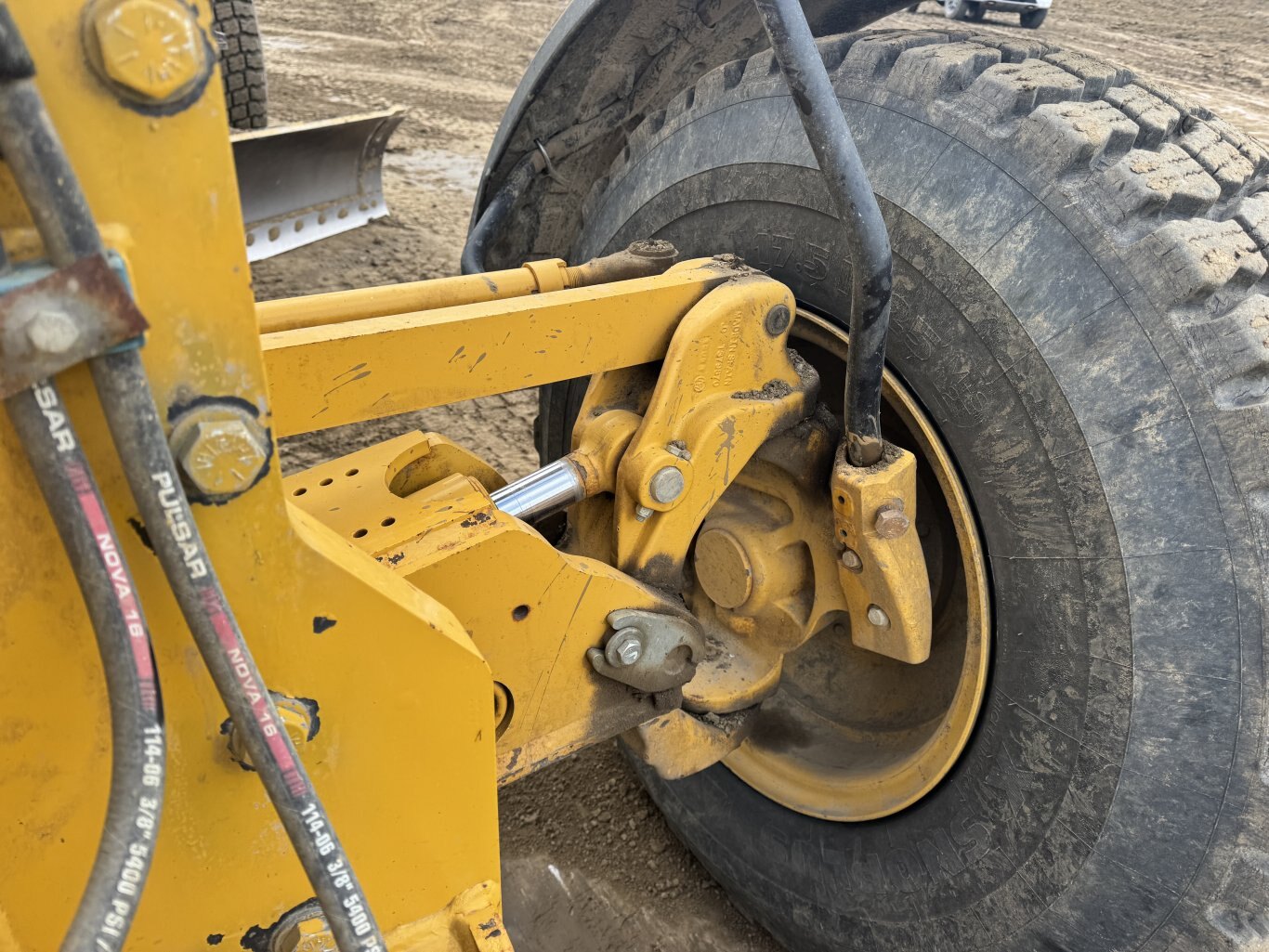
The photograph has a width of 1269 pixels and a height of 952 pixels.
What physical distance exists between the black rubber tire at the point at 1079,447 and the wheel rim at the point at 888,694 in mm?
34

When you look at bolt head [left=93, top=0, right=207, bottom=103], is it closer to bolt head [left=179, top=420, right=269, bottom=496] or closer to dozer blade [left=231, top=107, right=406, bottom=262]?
bolt head [left=179, top=420, right=269, bottom=496]

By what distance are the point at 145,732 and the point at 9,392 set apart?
0.28 m

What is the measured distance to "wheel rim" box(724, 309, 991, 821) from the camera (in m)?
1.44

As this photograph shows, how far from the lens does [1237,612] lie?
118 centimetres

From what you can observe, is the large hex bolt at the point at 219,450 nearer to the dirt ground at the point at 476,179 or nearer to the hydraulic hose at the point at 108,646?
the hydraulic hose at the point at 108,646

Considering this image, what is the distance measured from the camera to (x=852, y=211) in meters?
1.19

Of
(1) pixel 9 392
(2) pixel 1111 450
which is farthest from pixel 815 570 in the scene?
(1) pixel 9 392

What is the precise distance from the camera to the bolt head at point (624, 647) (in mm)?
1387

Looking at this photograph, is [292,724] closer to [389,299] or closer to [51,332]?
[51,332]

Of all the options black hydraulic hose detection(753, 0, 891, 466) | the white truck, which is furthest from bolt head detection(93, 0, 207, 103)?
the white truck

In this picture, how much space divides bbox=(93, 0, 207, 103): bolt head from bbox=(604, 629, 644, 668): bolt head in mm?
951

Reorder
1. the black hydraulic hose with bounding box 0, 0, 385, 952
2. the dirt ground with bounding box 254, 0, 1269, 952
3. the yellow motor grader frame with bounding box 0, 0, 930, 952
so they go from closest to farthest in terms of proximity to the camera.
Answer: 1. the black hydraulic hose with bounding box 0, 0, 385, 952
2. the yellow motor grader frame with bounding box 0, 0, 930, 952
3. the dirt ground with bounding box 254, 0, 1269, 952

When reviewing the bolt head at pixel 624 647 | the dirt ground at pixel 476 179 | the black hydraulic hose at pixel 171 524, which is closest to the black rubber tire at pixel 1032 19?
the dirt ground at pixel 476 179

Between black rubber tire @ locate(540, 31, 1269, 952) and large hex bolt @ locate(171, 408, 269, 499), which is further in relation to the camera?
black rubber tire @ locate(540, 31, 1269, 952)
